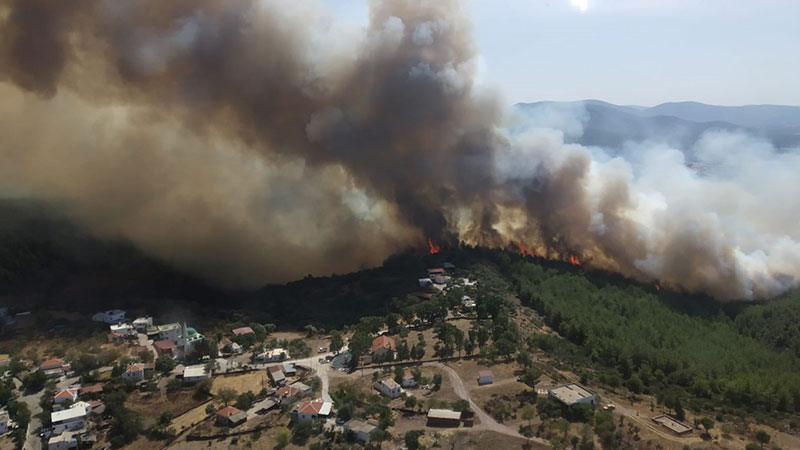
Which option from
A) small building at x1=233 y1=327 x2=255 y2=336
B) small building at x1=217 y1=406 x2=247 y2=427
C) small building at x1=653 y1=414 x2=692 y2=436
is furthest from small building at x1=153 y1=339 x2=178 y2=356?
small building at x1=653 y1=414 x2=692 y2=436

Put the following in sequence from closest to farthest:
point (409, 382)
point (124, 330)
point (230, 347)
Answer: point (409, 382)
point (230, 347)
point (124, 330)

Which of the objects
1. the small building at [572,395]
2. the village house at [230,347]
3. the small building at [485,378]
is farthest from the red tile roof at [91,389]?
the small building at [572,395]

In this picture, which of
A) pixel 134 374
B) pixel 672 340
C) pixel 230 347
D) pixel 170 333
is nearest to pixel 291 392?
pixel 230 347

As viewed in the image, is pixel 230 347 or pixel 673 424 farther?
pixel 230 347

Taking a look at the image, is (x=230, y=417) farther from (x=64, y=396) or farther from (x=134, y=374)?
(x=64, y=396)

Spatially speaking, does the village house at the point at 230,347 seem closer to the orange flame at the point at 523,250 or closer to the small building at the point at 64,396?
the small building at the point at 64,396
